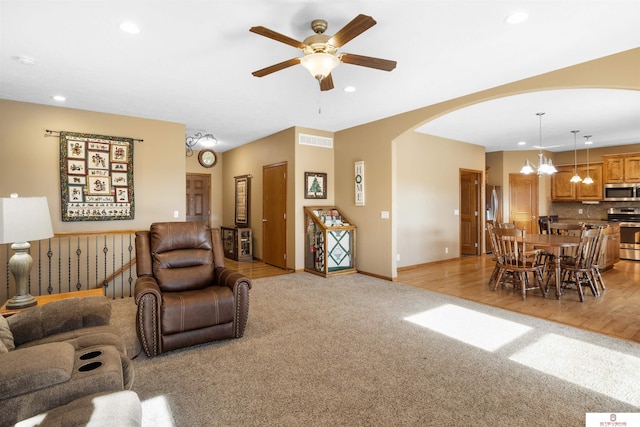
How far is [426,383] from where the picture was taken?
2352 millimetres

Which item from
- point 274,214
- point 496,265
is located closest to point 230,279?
point 274,214

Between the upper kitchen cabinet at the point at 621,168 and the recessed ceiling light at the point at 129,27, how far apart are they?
9621 millimetres

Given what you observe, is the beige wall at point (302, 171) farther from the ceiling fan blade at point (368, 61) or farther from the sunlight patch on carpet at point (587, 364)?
the sunlight patch on carpet at point (587, 364)

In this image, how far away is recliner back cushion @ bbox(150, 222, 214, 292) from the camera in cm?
323

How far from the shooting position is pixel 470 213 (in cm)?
802

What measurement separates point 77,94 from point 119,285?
278cm

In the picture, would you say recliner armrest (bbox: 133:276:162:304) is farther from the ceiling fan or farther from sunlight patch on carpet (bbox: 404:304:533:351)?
sunlight patch on carpet (bbox: 404:304:533:351)

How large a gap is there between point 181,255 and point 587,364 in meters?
3.74

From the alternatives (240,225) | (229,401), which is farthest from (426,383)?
(240,225)

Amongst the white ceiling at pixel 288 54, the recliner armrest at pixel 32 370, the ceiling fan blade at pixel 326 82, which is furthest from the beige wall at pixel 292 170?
the recliner armrest at pixel 32 370

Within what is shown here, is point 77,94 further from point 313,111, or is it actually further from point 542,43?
point 542,43

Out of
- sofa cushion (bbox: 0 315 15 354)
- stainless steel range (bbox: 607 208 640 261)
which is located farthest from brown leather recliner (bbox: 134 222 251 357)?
stainless steel range (bbox: 607 208 640 261)

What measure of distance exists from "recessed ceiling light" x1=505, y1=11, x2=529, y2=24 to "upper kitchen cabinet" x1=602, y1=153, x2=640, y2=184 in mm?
7127

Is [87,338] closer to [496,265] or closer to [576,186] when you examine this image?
[496,265]
